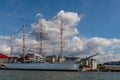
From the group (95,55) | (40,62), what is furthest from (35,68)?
(95,55)

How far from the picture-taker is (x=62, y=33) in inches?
7534

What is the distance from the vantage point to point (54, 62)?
7589 inches

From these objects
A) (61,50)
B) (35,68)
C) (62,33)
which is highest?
(62,33)

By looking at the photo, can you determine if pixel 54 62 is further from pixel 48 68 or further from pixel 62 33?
pixel 62 33

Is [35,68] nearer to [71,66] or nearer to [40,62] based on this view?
[40,62]

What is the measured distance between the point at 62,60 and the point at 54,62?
233 inches

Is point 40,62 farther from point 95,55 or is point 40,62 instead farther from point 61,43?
point 95,55

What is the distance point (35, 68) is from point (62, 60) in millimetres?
21499

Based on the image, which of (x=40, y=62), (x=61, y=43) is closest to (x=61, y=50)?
(x=61, y=43)

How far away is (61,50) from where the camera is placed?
7500 inches

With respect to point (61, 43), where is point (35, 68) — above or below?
below

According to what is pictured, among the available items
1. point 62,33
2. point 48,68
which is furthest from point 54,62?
point 62,33

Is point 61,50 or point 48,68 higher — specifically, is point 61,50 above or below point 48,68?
above

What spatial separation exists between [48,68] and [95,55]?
33611 mm
